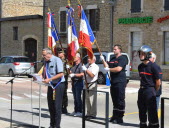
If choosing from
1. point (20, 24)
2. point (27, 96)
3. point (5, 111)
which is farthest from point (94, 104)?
point (20, 24)

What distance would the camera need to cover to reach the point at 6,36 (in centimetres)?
3575

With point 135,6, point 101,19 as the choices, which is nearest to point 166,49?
point 135,6

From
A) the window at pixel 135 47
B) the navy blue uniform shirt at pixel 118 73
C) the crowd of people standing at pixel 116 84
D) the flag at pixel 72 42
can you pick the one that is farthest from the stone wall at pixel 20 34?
the navy blue uniform shirt at pixel 118 73

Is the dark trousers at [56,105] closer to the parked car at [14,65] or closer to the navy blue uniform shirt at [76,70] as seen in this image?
the navy blue uniform shirt at [76,70]

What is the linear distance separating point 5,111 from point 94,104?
340 cm

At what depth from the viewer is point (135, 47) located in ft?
83.3

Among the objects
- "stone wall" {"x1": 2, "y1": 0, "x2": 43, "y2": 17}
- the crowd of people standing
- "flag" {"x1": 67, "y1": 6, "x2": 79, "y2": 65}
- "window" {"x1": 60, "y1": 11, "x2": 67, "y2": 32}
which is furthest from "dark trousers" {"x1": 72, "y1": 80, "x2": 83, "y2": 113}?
"stone wall" {"x1": 2, "y1": 0, "x2": 43, "y2": 17}

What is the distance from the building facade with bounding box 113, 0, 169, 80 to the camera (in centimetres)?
2359

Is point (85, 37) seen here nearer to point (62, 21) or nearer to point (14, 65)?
point (14, 65)

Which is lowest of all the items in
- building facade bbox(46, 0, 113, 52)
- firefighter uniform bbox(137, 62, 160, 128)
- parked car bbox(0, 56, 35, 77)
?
parked car bbox(0, 56, 35, 77)

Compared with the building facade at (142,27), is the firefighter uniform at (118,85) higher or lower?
lower

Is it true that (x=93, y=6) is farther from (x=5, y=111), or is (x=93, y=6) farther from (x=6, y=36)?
(x=5, y=111)

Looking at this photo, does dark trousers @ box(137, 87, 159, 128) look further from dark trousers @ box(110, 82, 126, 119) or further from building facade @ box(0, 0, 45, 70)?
building facade @ box(0, 0, 45, 70)

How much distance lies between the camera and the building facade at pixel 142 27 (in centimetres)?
2359
